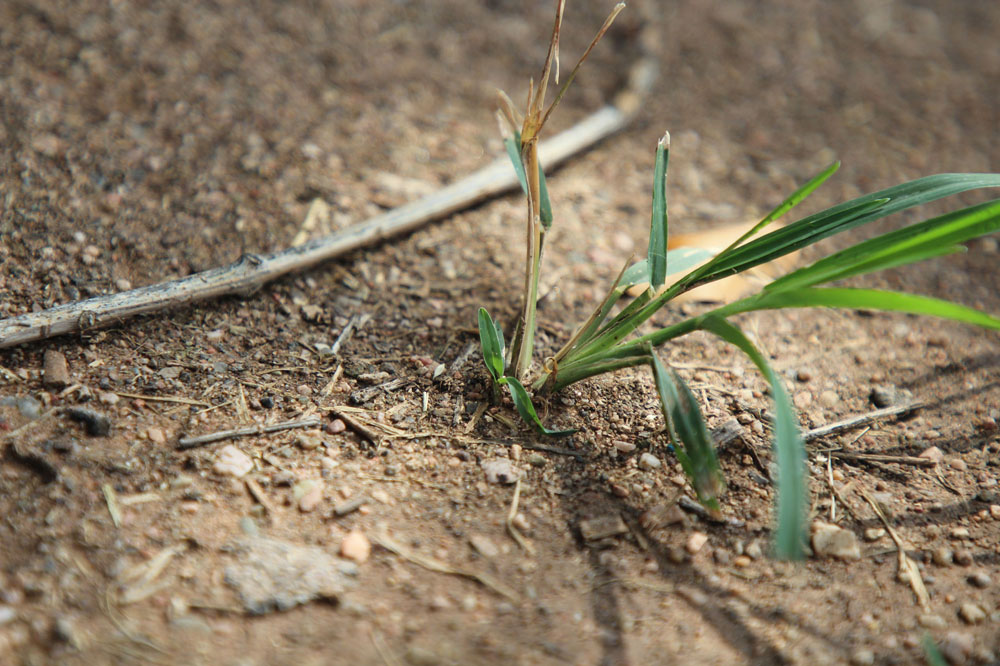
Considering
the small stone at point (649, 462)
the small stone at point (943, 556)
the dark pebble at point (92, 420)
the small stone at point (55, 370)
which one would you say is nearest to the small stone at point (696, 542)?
the small stone at point (649, 462)

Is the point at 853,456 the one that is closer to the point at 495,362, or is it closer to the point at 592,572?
the point at 592,572

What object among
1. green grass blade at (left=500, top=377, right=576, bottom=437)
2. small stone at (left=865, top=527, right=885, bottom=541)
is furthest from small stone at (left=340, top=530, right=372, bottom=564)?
small stone at (left=865, top=527, right=885, bottom=541)

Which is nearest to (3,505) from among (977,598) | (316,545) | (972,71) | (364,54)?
(316,545)

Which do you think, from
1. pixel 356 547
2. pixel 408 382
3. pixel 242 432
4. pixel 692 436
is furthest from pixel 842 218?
pixel 242 432

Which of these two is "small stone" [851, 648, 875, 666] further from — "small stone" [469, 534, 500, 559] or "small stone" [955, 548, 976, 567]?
"small stone" [469, 534, 500, 559]

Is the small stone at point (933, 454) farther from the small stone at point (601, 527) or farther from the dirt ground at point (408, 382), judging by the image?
the small stone at point (601, 527)

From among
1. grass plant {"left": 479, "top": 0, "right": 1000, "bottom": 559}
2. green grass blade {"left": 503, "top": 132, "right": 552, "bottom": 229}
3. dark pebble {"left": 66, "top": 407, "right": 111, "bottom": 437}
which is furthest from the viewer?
green grass blade {"left": 503, "top": 132, "right": 552, "bottom": 229}
